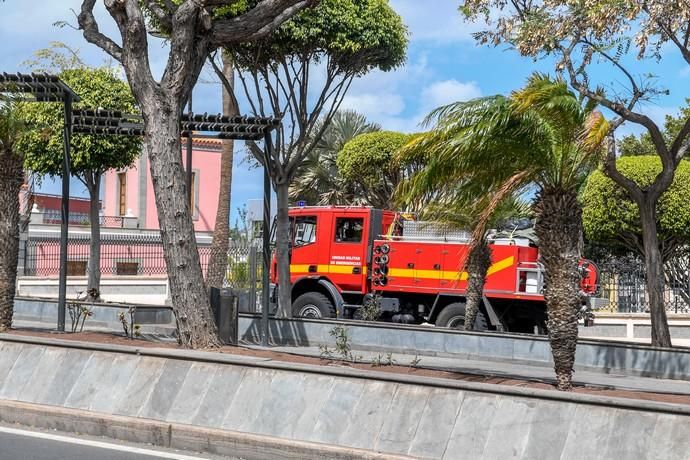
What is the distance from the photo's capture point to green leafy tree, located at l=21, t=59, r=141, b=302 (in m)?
28.5

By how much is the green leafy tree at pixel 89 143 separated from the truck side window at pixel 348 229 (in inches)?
280

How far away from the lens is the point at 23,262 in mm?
37969

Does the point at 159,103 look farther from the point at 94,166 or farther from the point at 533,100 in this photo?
the point at 94,166

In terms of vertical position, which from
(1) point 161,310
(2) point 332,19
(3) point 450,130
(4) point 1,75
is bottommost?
(1) point 161,310

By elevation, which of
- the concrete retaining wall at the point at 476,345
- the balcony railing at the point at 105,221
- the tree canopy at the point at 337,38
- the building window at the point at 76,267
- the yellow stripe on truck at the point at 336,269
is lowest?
the concrete retaining wall at the point at 476,345

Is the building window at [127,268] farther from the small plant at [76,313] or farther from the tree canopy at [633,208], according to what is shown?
the small plant at [76,313]

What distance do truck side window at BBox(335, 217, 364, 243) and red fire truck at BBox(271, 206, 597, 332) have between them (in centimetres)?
2

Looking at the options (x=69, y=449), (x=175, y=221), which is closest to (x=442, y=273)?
(x=175, y=221)

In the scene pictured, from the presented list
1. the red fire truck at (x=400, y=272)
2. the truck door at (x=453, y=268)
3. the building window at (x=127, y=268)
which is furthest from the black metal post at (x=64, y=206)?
the building window at (x=127, y=268)

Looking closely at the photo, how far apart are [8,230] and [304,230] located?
31.3 ft

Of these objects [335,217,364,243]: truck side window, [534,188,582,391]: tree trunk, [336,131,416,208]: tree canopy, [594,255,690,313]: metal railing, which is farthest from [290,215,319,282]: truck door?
[336,131,416,208]: tree canopy

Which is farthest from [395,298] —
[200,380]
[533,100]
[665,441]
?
[665,441]

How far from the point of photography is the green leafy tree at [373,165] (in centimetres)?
3984

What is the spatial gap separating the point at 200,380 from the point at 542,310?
13840 millimetres
